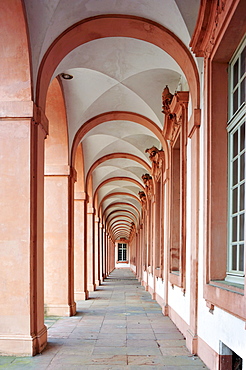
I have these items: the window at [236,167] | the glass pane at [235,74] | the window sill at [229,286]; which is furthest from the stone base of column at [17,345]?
the glass pane at [235,74]

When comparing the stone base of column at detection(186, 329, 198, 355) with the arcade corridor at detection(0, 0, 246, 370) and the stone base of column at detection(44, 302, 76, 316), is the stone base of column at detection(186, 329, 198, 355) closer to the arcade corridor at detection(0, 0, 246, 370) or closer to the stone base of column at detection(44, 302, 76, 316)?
the arcade corridor at detection(0, 0, 246, 370)

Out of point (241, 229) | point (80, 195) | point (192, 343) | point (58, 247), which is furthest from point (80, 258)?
point (241, 229)

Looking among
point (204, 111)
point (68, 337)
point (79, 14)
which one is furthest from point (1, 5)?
point (68, 337)

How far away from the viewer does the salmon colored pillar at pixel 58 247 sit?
1019 centimetres

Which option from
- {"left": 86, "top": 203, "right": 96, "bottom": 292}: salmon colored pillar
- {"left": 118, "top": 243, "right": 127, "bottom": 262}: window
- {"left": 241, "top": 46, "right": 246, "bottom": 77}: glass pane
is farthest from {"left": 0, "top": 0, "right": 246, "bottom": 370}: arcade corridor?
{"left": 118, "top": 243, "right": 127, "bottom": 262}: window

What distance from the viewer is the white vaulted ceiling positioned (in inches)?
260

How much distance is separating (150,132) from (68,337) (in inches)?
282

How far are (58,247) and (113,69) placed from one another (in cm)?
443

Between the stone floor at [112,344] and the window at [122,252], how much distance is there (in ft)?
203

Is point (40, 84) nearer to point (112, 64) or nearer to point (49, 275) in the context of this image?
point (112, 64)

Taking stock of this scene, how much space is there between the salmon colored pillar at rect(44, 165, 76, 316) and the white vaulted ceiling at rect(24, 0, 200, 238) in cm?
133

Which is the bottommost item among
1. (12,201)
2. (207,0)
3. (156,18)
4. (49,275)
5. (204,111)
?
(49,275)

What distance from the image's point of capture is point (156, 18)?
7.13m

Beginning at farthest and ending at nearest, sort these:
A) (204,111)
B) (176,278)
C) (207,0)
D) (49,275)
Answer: (49,275)
(176,278)
(204,111)
(207,0)
